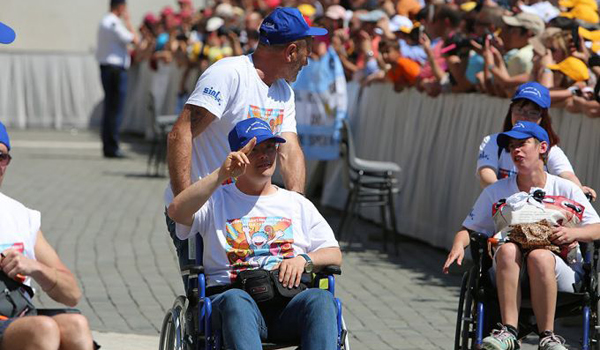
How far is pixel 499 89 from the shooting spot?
9977 mm

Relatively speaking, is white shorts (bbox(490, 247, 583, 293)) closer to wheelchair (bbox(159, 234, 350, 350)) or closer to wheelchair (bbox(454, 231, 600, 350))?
wheelchair (bbox(454, 231, 600, 350))

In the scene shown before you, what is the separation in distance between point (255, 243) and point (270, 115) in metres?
0.72

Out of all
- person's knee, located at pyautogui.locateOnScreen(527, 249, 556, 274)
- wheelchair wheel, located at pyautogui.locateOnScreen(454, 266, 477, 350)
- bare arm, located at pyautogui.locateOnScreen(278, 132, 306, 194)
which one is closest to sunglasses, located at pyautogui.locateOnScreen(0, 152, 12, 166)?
bare arm, located at pyautogui.locateOnScreen(278, 132, 306, 194)

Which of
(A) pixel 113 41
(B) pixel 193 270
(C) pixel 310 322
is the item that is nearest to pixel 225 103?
(B) pixel 193 270

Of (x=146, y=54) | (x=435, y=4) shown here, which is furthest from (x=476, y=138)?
(x=146, y=54)

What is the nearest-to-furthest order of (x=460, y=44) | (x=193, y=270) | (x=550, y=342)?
(x=193, y=270), (x=550, y=342), (x=460, y=44)

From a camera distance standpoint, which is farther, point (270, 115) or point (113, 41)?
point (113, 41)

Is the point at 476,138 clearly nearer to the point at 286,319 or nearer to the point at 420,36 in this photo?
the point at 420,36

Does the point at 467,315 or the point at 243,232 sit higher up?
the point at 243,232

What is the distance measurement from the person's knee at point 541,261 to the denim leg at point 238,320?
1465 mm

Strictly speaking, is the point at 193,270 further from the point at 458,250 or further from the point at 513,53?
the point at 513,53

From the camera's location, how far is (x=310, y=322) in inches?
206

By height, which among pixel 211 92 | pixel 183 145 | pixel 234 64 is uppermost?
pixel 234 64

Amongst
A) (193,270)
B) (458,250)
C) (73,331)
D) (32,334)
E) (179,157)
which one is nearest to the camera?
(32,334)
